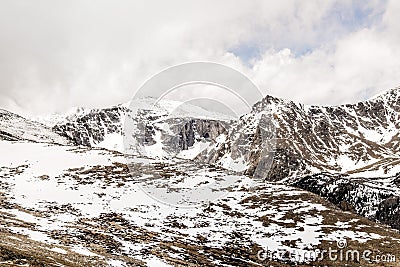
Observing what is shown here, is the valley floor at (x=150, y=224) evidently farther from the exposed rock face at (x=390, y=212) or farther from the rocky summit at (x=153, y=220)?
the exposed rock face at (x=390, y=212)

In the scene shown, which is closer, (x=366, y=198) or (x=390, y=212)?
(x=390, y=212)

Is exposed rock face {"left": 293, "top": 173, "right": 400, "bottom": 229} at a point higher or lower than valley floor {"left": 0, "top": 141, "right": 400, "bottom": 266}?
higher

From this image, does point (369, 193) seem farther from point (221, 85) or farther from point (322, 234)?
point (221, 85)

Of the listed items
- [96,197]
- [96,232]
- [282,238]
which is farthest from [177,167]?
[96,232]

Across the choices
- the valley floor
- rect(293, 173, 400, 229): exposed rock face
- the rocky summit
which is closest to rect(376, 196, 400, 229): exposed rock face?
rect(293, 173, 400, 229): exposed rock face

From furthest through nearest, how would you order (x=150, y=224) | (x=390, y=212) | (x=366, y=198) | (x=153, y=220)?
(x=366, y=198) → (x=390, y=212) → (x=153, y=220) → (x=150, y=224)

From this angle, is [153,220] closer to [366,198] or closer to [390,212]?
[390,212]

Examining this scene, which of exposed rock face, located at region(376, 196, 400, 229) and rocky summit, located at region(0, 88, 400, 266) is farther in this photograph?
exposed rock face, located at region(376, 196, 400, 229)

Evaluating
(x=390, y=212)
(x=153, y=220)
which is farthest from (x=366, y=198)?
(x=153, y=220)

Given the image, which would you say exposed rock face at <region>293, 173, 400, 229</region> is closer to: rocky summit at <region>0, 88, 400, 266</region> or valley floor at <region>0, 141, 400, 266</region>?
rocky summit at <region>0, 88, 400, 266</region>

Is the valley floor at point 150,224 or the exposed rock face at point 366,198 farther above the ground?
the exposed rock face at point 366,198

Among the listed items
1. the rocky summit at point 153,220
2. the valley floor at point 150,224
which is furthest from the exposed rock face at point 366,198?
the valley floor at point 150,224

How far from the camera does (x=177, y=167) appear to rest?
71812 millimetres

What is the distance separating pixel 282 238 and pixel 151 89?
917 inches
